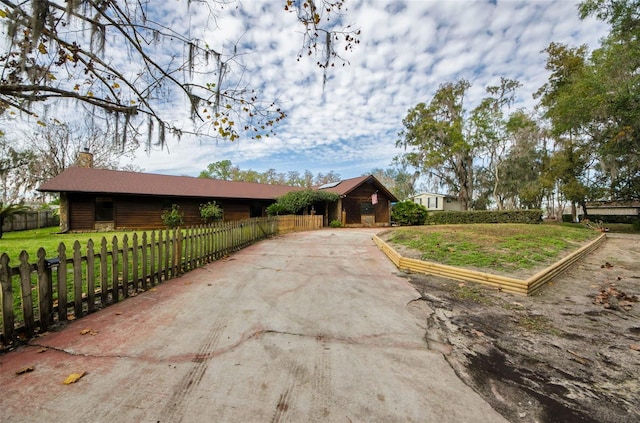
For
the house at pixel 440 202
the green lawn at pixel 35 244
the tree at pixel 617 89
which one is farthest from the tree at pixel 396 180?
the green lawn at pixel 35 244

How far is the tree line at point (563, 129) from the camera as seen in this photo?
12000 mm

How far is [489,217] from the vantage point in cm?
2048

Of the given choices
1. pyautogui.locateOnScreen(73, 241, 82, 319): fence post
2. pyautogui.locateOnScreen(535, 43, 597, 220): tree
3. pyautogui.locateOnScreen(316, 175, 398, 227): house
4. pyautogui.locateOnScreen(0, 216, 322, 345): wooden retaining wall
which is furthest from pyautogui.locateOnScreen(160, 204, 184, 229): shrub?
pyautogui.locateOnScreen(535, 43, 597, 220): tree

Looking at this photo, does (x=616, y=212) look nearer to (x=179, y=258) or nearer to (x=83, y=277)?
(x=179, y=258)

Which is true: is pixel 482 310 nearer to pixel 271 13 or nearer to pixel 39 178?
pixel 271 13

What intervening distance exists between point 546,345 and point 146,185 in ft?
65.9

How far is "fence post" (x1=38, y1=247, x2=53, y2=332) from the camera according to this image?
2.79 metres

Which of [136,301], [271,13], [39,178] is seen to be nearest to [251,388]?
[136,301]

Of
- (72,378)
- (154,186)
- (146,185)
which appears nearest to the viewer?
(72,378)

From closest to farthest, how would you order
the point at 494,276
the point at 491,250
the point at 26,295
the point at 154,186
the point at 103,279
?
the point at 26,295 → the point at 103,279 → the point at 494,276 → the point at 491,250 → the point at 154,186

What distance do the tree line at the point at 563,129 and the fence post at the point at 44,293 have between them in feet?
64.1

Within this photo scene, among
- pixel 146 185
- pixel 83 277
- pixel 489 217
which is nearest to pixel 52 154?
pixel 146 185

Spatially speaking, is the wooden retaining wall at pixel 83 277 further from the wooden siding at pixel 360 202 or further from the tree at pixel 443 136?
the tree at pixel 443 136

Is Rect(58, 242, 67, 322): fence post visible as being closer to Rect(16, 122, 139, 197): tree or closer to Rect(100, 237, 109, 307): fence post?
Rect(100, 237, 109, 307): fence post
